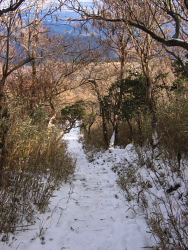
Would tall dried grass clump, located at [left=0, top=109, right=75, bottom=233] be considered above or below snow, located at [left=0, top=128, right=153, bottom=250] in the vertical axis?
above

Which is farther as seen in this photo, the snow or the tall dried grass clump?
the tall dried grass clump

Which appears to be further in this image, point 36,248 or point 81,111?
point 81,111

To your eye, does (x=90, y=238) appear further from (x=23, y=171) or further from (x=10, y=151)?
(x=10, y=151)

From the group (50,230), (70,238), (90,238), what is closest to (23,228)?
(50,230)

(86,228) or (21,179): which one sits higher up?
(21,179)

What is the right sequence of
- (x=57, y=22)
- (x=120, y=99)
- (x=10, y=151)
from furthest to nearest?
(x=120, y=99) < (x=57, y=22) < (x=10, y=151)

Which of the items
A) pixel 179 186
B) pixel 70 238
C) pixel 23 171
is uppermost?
pixel 23 171

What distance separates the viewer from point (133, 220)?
3.20 metres

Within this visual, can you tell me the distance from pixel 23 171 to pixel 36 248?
116 cm

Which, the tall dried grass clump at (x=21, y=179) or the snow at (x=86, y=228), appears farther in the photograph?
the tall dried grass clump at (x=21, y=179)

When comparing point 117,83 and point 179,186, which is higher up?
point 117,83

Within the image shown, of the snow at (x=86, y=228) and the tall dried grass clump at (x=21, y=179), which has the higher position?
the tall dried grass clump at (x=21, y=179)

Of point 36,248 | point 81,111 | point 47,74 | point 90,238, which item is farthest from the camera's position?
point 81,111

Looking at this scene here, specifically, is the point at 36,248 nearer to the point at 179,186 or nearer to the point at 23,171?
the point at 23,171
